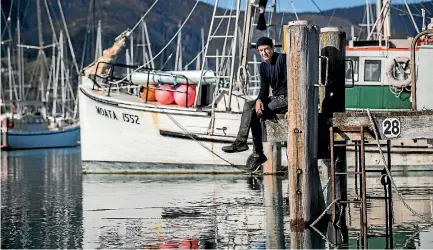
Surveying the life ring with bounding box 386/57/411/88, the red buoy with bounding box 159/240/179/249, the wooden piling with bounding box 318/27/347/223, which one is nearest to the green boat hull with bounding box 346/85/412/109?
the life ring with bounding box 386/57/411/88

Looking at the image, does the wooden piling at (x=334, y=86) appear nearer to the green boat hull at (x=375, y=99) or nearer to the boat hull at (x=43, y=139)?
the green boat hull at (x=375, y=99)

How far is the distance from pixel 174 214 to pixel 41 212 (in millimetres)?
2642

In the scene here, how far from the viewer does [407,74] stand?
28.8 metres

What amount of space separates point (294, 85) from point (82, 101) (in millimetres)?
17588

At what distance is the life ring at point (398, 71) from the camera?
1128 inches

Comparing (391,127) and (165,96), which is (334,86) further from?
(165,96)

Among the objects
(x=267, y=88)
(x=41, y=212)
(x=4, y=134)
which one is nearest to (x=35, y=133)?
(x=4, y=134)

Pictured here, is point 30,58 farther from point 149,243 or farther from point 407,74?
point 149,243

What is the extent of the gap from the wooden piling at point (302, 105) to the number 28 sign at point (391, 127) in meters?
0.91

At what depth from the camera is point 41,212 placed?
18562mm

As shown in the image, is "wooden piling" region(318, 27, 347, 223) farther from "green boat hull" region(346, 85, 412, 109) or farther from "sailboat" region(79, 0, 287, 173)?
"green boat hull" region(346, 85, 412, 109)

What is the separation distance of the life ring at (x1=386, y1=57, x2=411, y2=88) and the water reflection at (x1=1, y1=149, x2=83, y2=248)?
8831 millimetres

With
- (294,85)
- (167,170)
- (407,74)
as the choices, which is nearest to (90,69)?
(167,170)

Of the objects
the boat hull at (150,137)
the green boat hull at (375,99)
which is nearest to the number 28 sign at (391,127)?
Result: the boat hull at (150,137)
